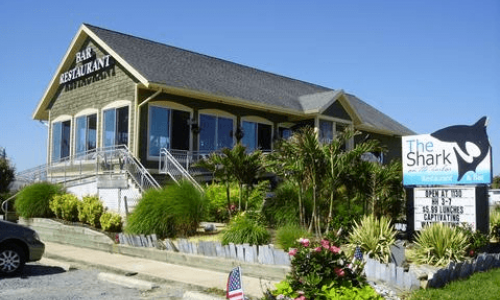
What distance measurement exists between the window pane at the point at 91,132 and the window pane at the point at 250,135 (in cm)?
684

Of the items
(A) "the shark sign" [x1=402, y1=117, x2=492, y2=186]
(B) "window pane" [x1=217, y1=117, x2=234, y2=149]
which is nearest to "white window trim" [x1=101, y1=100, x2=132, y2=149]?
(B) "window pane" [x1=217, y1=117, x2=234, y2=149]

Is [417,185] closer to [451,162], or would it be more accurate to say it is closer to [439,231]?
[451,162]

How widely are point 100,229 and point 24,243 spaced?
4651 millimetres

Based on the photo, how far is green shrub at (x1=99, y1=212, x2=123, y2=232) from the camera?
14781 millimetres

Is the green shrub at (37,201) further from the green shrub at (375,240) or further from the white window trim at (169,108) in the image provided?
the green shrub at (375,240)

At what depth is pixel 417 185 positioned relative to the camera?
12164 millimetres

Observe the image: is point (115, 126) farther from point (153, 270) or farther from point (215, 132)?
point (153, 270)

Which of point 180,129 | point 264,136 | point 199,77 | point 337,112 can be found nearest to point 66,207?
point 180,129

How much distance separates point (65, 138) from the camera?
25.4 metres

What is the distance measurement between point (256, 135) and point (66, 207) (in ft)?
34.2

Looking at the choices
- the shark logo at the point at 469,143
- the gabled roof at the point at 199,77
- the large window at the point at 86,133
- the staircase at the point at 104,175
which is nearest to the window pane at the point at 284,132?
the gabled roof at the point at 199,77

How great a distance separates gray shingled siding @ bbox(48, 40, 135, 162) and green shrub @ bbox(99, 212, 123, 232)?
19.0 feet

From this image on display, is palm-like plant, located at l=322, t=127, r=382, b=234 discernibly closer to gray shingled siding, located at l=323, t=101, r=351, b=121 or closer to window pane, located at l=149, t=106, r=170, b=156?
window pane, located at l=149, t=106, r=170, b=156

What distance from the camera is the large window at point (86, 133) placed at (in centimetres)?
2353
